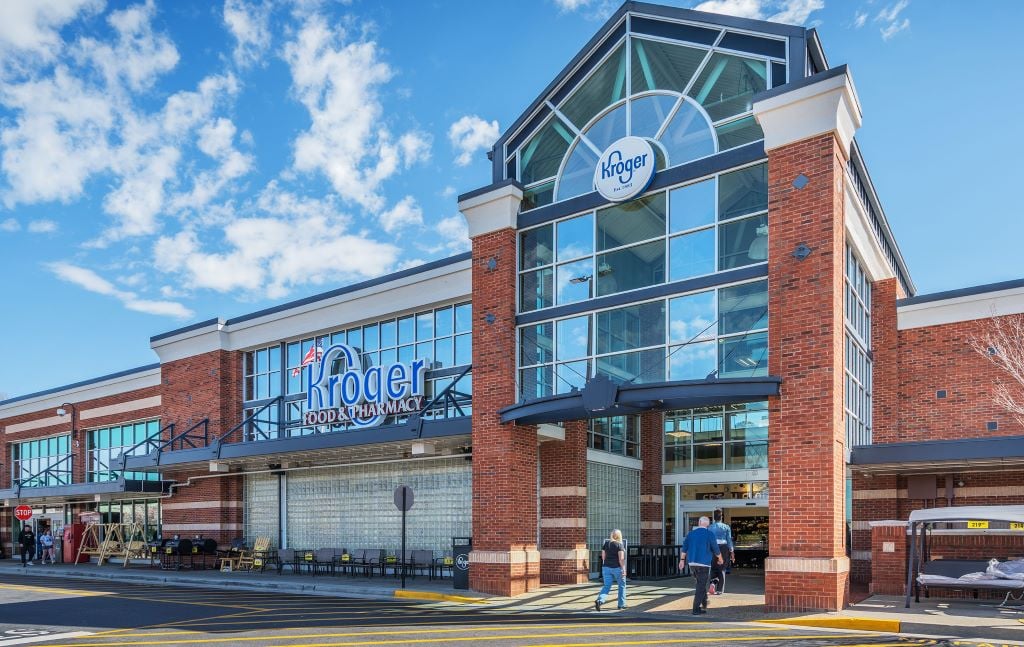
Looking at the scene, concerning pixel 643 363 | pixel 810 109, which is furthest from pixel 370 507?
pixel 810 109

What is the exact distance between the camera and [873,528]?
58.4 ft

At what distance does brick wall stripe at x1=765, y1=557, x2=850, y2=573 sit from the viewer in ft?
47.1

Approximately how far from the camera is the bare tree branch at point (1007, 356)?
19172 mm

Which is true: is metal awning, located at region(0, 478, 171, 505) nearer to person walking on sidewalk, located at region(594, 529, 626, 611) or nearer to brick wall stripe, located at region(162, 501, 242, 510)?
brick wall stripe, located at region(162, 501, 242, 510)

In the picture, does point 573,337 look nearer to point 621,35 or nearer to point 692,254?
point 692,254

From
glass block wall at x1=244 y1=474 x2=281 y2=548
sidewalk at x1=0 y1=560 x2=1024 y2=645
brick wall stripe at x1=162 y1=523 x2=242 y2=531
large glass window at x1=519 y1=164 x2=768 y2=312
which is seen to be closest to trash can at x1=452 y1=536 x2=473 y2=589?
sidewalk at x1=0 y1=560 x2=1024 y2=645

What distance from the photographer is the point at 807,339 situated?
15.1 meters

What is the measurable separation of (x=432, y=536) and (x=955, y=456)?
12.5 m

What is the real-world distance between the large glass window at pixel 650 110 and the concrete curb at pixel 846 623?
8464 mm

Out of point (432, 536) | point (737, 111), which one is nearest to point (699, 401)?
point (737, 111)

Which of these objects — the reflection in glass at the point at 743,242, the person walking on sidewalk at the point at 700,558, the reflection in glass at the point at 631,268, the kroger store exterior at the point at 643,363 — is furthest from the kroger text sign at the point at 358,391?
the person walking on sidewalk at the point at 700,558

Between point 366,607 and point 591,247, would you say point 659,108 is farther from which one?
point 366,607

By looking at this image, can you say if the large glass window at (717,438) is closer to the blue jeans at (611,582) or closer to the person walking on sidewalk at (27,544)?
the blue jeans at (611,582)

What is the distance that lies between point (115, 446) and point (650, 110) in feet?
81.8
